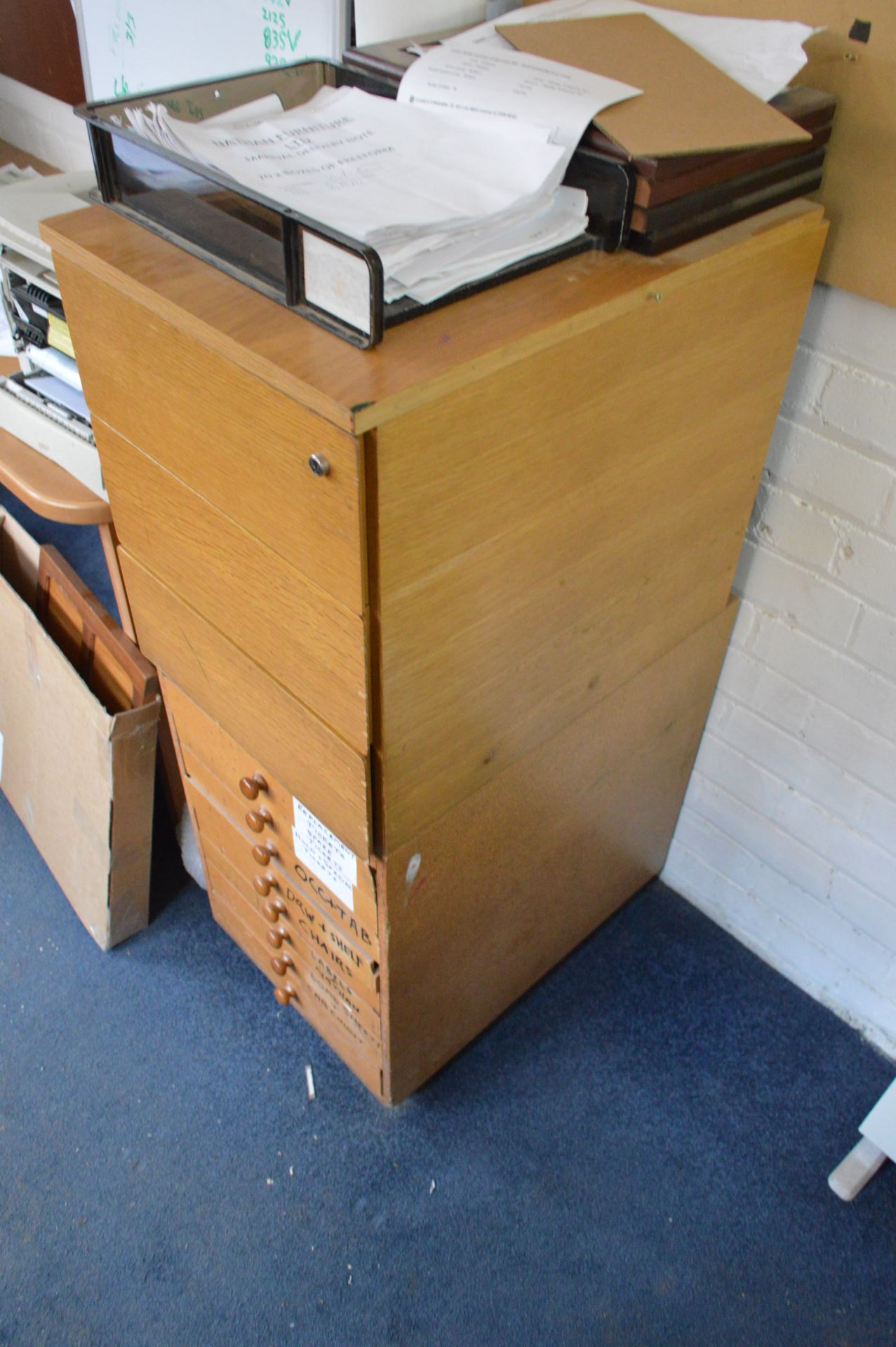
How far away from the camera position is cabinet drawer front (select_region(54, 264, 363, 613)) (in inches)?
28.6

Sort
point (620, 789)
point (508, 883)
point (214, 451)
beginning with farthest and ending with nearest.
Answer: point (620, 789), point (508, 883), point (214, 451)

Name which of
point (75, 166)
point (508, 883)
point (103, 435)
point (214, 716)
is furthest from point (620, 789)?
point (75, 166)

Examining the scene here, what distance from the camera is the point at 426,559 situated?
791mm

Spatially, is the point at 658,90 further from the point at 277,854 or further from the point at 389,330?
the point at 277,854

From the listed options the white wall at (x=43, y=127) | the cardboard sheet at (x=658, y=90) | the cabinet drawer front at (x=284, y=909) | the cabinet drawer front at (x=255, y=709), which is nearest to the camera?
the cardboard sheet at (x=658, y=90)

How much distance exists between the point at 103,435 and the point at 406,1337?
1.18 m

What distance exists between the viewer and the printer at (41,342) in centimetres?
135

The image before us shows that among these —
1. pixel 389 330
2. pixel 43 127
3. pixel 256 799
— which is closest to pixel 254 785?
pixel 256 799

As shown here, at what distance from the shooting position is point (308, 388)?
26.8 inches

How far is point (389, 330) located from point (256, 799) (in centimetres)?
66

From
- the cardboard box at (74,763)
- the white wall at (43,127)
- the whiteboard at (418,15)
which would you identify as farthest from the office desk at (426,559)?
the white wall at (43,127)

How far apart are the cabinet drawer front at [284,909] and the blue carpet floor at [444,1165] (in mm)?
255

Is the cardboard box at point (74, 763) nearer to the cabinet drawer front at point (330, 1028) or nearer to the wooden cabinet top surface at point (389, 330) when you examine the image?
the cabinet drawer front at point (330, 1028)

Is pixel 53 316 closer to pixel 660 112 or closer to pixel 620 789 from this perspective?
pixel 660 112
